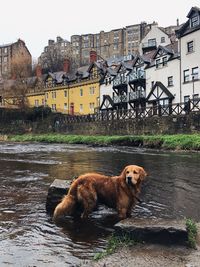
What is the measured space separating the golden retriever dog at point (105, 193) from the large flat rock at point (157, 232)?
1015 mm

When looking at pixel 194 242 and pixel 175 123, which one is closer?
pixel 194 242

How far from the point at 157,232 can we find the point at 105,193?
1.66 m

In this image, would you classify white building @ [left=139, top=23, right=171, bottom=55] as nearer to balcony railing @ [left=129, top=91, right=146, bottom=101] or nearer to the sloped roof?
balcony railing @ [left=129, top=91, right=146, bottom=101]

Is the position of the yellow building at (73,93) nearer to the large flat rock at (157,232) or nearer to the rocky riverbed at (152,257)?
the large flat rock at (157,232)

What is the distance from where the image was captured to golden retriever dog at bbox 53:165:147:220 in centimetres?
721

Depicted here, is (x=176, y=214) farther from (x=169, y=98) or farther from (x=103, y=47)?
(x=103, y=47)

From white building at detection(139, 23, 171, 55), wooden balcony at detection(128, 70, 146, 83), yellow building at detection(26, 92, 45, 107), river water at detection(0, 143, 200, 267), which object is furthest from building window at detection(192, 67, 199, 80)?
yellow building at detection(26, 92, 45, 107)

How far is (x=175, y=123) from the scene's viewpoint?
38.5 metres

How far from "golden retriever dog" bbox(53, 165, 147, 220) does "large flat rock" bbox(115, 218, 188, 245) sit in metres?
1.02

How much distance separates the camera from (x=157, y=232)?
19.6 feet

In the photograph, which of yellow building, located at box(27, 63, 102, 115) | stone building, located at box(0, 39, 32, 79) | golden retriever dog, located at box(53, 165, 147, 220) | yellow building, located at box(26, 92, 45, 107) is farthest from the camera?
stone building, located at box(0, 39, 32, 79)

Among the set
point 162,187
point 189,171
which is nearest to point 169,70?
point 189,171

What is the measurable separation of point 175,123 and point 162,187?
27.2 metres

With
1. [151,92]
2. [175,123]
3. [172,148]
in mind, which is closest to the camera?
[172,148]
